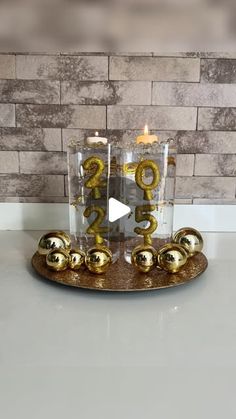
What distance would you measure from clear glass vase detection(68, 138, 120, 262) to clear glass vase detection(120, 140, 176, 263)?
0.07ft

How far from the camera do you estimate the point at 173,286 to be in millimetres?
630

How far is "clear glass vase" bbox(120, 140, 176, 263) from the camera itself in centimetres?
76

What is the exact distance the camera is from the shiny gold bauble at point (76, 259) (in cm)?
68

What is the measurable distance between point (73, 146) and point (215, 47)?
0.44 metres

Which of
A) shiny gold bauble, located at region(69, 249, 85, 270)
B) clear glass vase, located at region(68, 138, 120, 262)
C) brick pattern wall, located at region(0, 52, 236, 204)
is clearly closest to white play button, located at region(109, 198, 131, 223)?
clear glass vase, located at region(68, 138, 120, 262)

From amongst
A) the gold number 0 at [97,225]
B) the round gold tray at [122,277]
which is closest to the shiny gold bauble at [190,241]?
A: the round gold tray at [122,277]

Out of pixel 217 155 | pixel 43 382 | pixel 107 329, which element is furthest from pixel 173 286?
pixel 217 155

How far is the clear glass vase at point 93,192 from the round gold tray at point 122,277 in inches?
2.9

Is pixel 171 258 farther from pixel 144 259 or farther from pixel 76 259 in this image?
pixel 76 259

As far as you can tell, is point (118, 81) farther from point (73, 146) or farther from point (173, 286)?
point (173, 286)

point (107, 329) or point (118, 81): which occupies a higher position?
point (118, 81)

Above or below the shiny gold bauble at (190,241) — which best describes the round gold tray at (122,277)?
below

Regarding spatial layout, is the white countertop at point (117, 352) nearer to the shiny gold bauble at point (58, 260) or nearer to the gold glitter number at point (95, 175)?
the shiny gold bauble at point (58, 260)

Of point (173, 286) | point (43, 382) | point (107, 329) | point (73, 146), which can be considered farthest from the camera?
point (73, 146)
